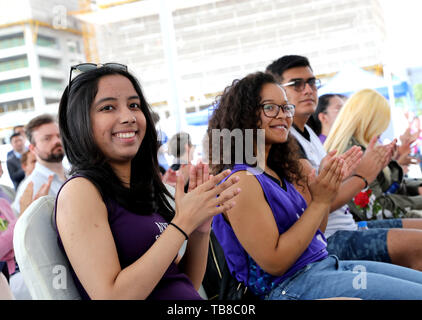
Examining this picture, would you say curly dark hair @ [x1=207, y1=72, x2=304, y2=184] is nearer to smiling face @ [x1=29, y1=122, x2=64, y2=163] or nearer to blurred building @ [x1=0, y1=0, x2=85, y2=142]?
smiling face @ [x1=29, y1=122, x2=64, y2=163]

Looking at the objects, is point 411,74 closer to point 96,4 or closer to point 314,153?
point 96,4

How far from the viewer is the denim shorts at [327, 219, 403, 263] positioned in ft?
5.87

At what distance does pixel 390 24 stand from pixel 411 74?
10.7 feet

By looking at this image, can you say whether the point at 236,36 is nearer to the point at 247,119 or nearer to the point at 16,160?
the point at 16,160

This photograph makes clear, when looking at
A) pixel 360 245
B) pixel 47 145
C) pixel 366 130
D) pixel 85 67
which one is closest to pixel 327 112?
pixel 366 130

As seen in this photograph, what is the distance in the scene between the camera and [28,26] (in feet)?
21.5

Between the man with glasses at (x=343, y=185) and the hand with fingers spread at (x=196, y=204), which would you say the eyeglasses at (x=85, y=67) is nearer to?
the hand with fingers spread at (x=196, y=204)

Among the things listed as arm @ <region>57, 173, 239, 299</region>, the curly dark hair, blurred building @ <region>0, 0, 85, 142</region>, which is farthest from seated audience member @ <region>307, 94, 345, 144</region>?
blurred building @ <region>0, 0, 85, 142</region>

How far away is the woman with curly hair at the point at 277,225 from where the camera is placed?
1.28 meters

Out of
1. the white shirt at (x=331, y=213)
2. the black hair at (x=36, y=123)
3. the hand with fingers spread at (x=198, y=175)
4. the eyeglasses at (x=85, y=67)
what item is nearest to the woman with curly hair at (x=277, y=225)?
the hand with fingers spread at (x=198, y=175)

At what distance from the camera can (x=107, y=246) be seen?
0.94 metres

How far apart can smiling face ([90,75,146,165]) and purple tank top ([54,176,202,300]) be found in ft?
0.49

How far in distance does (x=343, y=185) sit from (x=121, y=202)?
1153mm
